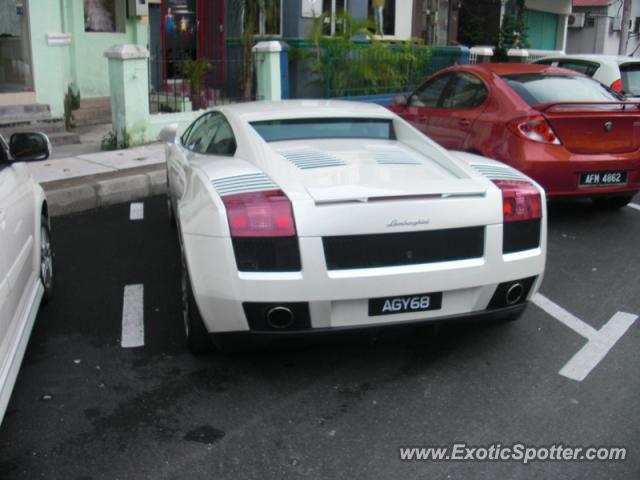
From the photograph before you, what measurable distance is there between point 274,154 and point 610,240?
12.9 ft

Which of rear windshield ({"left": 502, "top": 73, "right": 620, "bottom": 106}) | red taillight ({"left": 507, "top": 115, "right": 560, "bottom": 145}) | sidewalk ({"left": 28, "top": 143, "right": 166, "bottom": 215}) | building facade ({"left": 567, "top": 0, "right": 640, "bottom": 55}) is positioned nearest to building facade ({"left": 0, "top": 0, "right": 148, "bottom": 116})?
sidewalk ({"left": 28, "top": 143, "right": 166, "bottom": 215})

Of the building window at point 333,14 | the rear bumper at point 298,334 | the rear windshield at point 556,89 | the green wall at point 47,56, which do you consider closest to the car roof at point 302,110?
the rear bumper at point 298,334

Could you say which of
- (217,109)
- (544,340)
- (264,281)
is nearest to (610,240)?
(544,340)

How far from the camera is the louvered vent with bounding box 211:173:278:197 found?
12.3 feet

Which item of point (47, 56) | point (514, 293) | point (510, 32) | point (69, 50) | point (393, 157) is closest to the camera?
point (514, 293)

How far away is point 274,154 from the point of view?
433 cm

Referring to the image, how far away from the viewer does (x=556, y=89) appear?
24.0ft

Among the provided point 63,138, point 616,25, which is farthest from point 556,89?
point 616,25

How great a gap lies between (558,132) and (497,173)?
9.29ft

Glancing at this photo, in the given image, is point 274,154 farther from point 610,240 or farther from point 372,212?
point 610,240

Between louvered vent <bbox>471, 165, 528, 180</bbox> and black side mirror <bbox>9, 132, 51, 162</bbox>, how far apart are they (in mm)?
2567

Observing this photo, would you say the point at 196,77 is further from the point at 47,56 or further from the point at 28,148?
the point at 28,148

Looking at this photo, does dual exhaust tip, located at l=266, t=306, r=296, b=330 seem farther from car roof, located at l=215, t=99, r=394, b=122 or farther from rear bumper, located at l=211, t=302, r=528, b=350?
car roof, located at l=215, t=99, r=394, b=122

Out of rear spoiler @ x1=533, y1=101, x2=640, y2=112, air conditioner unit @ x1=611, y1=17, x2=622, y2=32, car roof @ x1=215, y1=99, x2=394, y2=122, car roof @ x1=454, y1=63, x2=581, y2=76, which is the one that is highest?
air conditioner unit @ x1=611, y1=17, x2=622, y2=32
